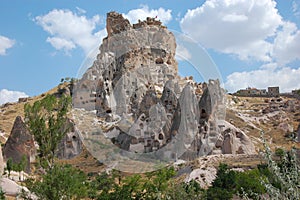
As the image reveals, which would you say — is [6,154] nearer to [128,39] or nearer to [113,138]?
[113,138]

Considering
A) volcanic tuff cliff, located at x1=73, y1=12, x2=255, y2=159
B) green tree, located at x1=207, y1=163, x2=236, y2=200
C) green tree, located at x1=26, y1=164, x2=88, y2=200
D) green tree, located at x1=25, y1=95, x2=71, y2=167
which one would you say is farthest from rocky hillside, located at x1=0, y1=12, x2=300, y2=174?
green tree, located at x1=25, y1=95, x2=71, y2=167

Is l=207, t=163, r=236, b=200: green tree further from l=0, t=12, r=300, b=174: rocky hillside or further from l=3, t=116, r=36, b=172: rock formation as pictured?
l=3, t=116, r=36, b=172: rock formation

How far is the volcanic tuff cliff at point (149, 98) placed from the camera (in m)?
29.2

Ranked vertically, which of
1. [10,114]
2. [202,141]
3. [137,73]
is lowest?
[202,141]

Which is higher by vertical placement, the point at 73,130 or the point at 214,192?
the point at 73,130

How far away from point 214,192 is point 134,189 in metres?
3.58

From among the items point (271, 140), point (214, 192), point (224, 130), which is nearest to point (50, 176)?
point (214, 192)

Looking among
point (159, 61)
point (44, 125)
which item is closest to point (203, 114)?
point (44, 125)

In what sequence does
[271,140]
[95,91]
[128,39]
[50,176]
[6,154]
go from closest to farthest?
[50,176], [6,154], [271,140], [95,91], [128,39]

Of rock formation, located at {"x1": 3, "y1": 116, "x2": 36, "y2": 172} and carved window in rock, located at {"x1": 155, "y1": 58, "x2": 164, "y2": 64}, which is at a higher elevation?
carved window in rock, located at {"x1": 155, "y1": 58, "x2": 164, "y2": 64}

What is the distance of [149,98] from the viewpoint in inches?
1396

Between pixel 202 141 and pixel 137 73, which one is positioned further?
pixel 137 73

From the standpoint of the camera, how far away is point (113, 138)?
114 ft

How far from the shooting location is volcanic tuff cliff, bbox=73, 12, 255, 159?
2923 centimetres
